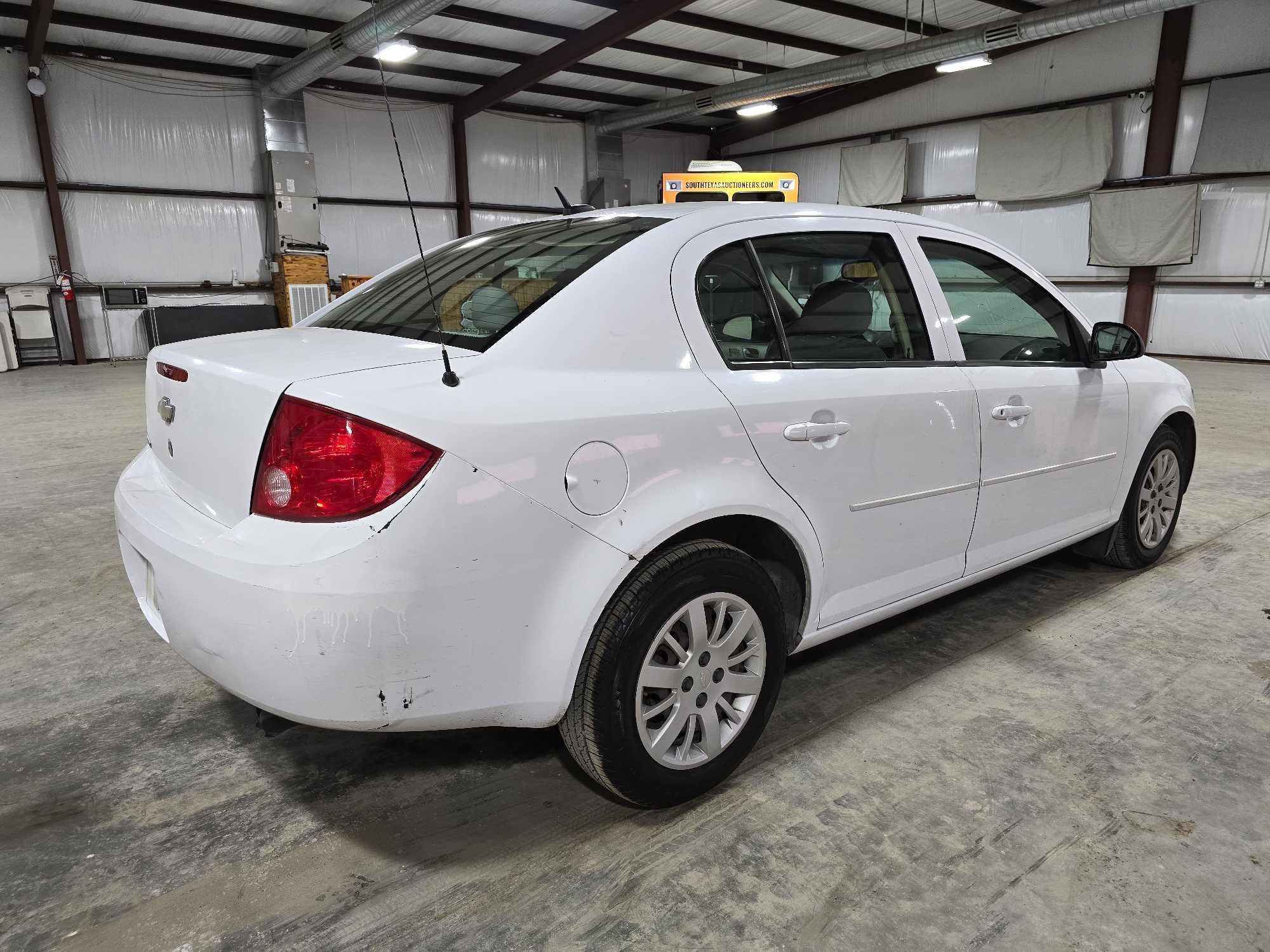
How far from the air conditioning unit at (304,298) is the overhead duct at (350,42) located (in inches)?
120

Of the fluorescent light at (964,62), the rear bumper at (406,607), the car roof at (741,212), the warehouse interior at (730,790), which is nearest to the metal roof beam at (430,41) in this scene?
the warehouse interior at (730,790)

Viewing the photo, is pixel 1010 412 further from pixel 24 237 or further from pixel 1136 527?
pixel 24 237

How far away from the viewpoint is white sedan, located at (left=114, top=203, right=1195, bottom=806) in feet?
4.45

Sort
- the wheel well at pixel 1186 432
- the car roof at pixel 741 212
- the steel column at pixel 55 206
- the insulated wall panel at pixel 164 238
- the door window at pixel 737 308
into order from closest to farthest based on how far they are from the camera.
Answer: the door window at pixel 737 308 → the car roof at pixel 741 212 → the wheel well at pixel 1186 432 → the steel column at pixel 55 206 → the insulated wall panel at pixel 164 238

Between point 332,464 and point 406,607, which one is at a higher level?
point 332,464

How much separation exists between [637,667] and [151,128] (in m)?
14.7

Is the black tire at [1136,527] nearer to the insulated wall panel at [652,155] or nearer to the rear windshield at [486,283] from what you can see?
the rear windshield at [486,283]

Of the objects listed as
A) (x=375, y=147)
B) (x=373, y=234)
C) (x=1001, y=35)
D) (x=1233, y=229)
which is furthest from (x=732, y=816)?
(x=375, y=147)

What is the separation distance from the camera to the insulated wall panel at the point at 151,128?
12109 mm

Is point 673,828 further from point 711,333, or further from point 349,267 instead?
point 349,267

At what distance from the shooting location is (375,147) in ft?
48.9

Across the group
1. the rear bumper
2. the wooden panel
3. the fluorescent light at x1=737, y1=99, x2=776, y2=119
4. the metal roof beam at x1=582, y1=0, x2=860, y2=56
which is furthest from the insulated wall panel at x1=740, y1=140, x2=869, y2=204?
the rear bumper

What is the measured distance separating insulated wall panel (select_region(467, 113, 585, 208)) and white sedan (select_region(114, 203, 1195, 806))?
1493 cm

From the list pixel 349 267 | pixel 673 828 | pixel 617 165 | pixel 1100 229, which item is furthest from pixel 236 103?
pixel 673 828
